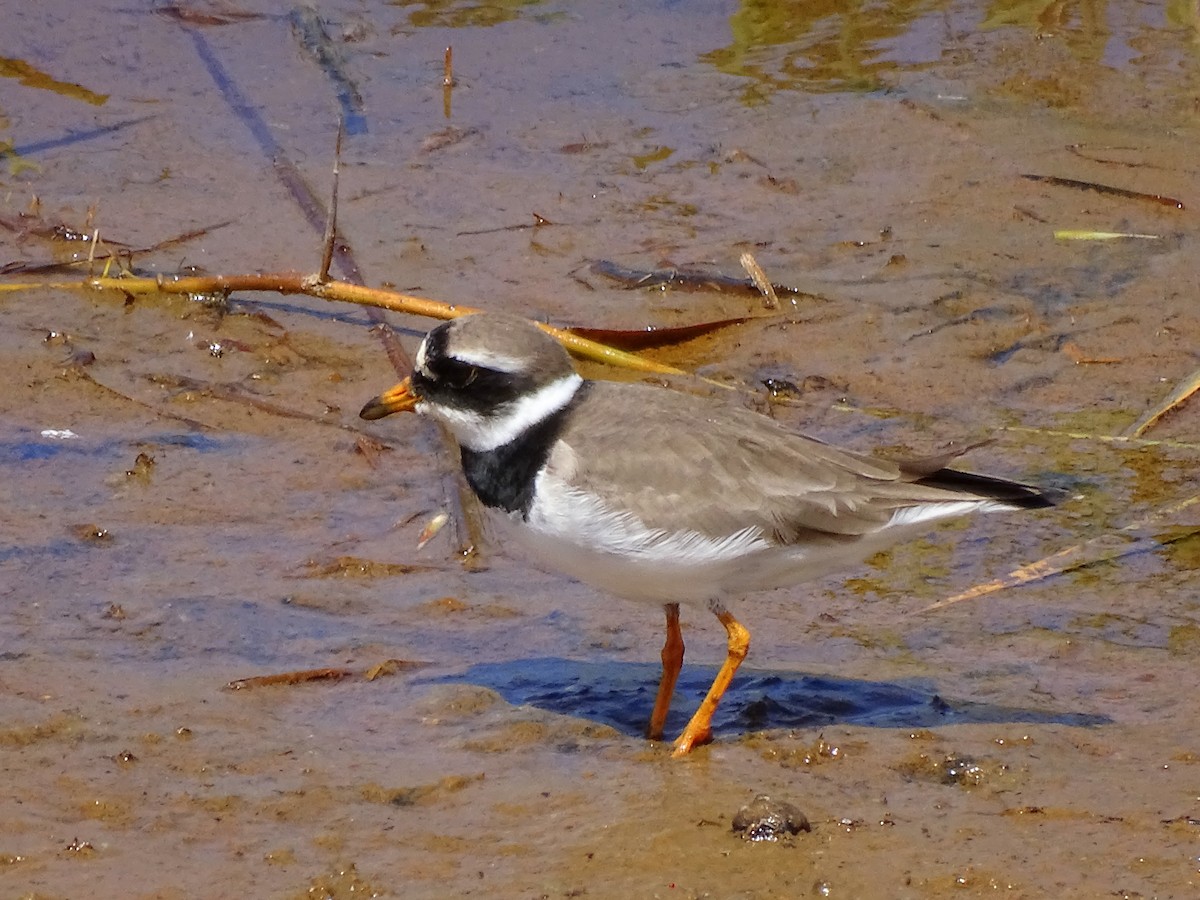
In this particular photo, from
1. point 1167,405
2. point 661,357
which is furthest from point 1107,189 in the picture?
point 661,357

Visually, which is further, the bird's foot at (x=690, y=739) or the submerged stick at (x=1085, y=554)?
the submerged stick at (x=1085, y=554)

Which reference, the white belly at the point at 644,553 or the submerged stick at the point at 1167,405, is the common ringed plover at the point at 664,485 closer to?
the white belly at the point at 644,553

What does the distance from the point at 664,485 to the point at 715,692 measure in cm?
71

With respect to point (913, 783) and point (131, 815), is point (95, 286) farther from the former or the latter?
point (913, 783)

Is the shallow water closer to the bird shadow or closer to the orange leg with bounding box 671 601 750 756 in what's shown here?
the bird shadow

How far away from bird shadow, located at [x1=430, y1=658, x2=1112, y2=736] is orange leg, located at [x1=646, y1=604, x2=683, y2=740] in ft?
0.30

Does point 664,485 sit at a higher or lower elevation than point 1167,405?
higher

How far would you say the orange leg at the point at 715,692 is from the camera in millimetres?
5336

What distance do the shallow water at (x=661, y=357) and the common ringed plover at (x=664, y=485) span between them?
509 mm

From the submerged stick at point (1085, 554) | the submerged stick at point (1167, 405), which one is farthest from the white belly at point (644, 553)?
the submerged stick at point (1167, 405)

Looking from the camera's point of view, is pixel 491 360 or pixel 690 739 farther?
pixel 491 360

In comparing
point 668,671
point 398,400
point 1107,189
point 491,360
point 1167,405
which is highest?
point 491,360

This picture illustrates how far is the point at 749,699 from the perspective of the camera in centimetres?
573

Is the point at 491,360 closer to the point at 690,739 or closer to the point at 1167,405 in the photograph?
the point at 690,739
